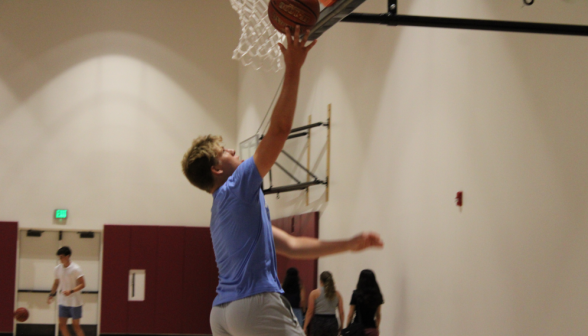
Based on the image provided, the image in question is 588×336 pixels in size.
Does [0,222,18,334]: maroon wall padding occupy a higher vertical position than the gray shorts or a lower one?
lower

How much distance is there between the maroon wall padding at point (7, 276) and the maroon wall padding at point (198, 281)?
3539 mm

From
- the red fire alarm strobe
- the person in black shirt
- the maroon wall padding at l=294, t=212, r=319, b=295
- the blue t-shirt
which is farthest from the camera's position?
the maroon wall padding at l=294, t=212, r=319, b=295

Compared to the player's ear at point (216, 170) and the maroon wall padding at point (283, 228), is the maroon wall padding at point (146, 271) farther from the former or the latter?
the player's ear at point (216, 170)

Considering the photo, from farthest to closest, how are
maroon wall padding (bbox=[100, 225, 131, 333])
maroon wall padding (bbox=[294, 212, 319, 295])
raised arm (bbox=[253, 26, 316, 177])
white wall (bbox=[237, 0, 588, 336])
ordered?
maroon wall padding (bbox=[100, 225, 131, 333]), maroon wall padding (bbox=[294, 212, 319, 295]), white wall (bbox=[237, 0, 588, 336]), raised arm (bbox=[253, 26, 316, 177])

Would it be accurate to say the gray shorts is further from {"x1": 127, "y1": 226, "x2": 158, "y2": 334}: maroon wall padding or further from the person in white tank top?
{"x1": 127, "y1": 226, "x2": 158, "y2": 334}: maroon wall padding

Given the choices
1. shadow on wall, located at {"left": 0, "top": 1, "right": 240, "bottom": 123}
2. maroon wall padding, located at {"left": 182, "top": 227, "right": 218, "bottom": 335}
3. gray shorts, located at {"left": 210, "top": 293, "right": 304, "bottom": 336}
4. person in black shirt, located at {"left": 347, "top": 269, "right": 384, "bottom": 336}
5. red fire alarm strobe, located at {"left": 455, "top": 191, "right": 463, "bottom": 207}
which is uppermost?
shadow on wall, located at {"left": 0, "top": 1, "right": 240, "bottom": 123}

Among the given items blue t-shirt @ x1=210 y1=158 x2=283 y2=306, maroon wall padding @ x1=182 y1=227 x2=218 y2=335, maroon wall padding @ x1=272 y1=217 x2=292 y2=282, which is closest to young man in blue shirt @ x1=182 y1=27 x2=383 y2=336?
blue t-shirt @ x1=210 y1=158 x2=283 y2=306

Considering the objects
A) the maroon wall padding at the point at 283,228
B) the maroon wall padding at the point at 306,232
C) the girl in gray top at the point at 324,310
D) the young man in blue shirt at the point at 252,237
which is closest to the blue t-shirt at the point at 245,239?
the young man in blue shirt at the point at 252,237

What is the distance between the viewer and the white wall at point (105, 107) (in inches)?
482

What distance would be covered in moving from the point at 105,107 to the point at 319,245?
36.3 feet

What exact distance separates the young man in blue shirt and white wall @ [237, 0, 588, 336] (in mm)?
1321

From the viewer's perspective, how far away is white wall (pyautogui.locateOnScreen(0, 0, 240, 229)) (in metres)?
12.2

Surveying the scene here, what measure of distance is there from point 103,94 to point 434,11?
31.4 ft

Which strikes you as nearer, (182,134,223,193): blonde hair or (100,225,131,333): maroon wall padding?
(182,134,223,193): blonde hair
